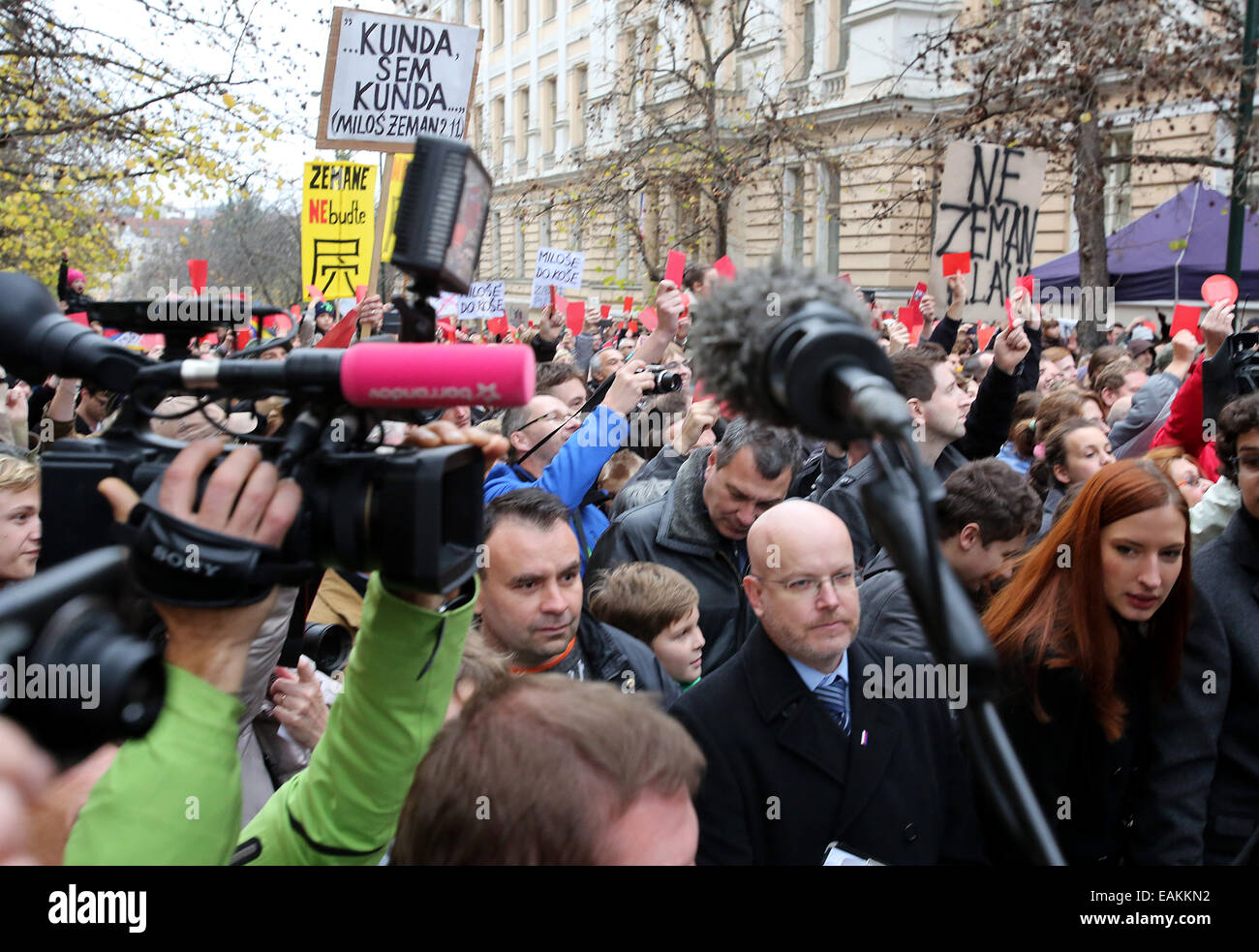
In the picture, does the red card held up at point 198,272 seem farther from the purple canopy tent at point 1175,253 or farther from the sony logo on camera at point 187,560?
the purple canopy tent at point 1175,253

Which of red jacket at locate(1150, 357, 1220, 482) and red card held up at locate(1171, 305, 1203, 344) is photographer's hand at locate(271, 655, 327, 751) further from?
red card held up at locate(1171, 305, 1203, 344)

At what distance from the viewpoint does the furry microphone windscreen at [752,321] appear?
106 centimetres

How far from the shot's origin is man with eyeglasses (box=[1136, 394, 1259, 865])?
2.70 metres

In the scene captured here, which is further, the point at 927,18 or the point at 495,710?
the point at 927,18

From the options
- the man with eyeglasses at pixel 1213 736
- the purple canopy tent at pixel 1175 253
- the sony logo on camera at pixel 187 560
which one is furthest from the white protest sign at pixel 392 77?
the purple canopy tent at pixel 1175 253

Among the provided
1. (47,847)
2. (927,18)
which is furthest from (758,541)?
(927,18)

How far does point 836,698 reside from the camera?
2.60m

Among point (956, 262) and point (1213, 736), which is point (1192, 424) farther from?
point (1213, 736)

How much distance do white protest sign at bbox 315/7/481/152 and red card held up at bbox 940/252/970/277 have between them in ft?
9.18

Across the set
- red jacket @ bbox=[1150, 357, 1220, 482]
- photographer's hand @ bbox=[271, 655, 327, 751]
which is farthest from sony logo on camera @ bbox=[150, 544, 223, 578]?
red jacket @ bbox=[1150, 357, 1220, 482]

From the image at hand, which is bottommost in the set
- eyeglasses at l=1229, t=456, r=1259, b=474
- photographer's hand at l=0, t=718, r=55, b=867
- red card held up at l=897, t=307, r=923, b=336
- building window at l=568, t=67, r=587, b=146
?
photographer's hand at l=0, t=718, r=55, b=867

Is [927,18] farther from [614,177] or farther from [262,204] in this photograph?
[262,204]

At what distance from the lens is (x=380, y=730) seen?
1.63 metres
